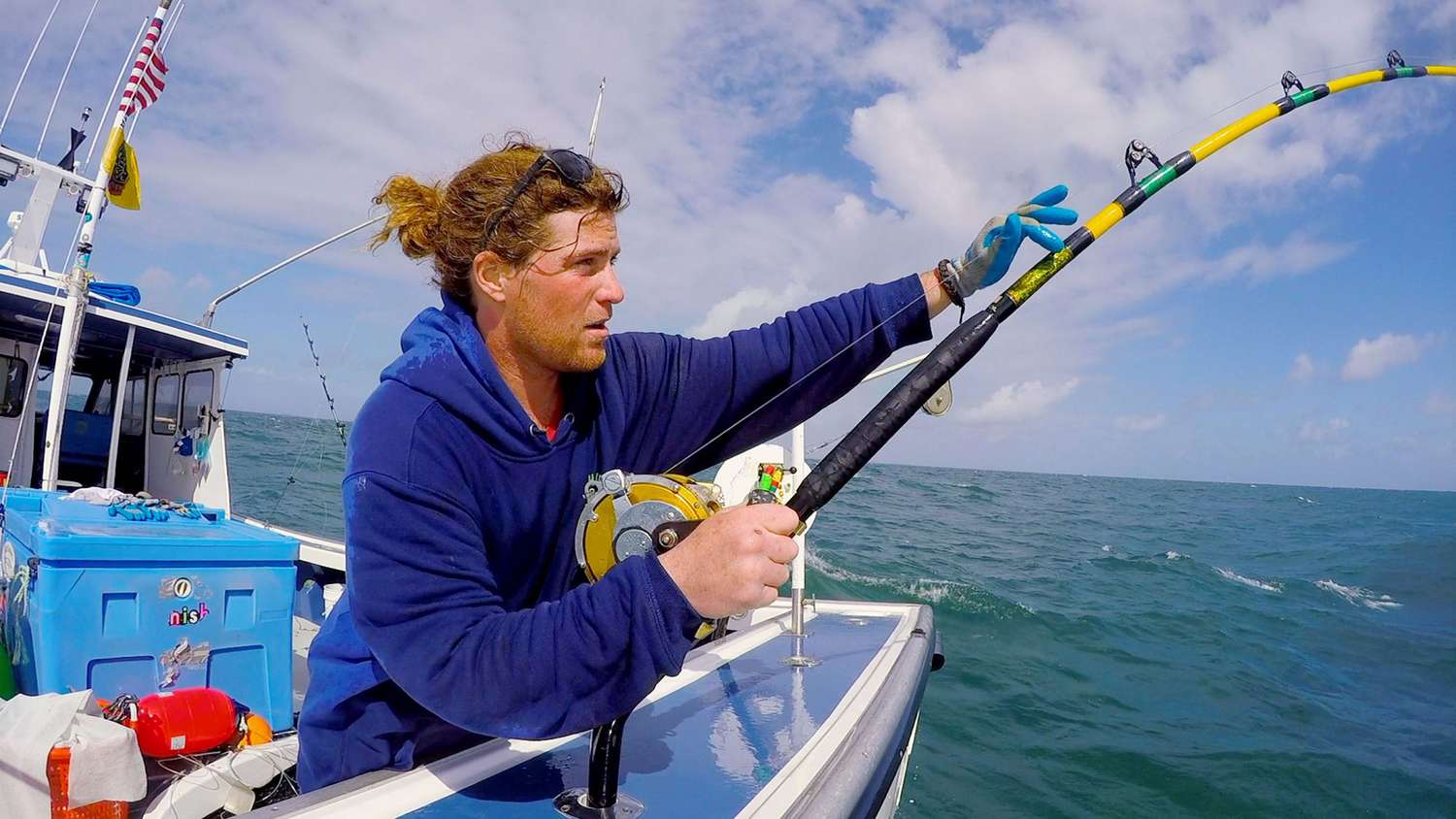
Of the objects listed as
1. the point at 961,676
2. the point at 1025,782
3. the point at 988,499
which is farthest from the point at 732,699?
the point at 988,499

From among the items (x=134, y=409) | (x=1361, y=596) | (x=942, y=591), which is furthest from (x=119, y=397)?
(x=1361, y=596)

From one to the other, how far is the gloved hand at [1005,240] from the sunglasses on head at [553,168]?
1.11 meters

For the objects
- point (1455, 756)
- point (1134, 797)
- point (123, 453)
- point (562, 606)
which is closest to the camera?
point (562, 606)

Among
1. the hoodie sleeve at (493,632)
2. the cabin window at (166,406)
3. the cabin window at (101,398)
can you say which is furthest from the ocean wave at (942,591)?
the hoodie sleeve at (493,632)

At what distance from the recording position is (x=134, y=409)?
8.68 m

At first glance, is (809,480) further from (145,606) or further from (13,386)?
(13,386)

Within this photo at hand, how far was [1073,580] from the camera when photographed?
13.0 m

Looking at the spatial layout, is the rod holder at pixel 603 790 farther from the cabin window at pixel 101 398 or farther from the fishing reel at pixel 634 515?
the cabin window at pixel 101 398

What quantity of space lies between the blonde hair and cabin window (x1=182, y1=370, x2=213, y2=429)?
23.4ft

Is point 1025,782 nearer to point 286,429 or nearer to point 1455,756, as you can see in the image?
point 1455,756

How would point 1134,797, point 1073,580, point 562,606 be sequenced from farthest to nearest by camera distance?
point 1073,580, point 1134,797, point 562,606

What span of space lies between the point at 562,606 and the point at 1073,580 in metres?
13.3

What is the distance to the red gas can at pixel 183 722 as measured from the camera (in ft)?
10.1

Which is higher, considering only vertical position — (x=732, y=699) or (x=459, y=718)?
(x=459, y=718)
